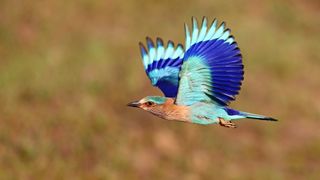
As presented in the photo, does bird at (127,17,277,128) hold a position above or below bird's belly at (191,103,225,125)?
above

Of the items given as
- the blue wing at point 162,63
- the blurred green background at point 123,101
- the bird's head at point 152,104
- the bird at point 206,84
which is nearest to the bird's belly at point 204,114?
the bird at point 206,84

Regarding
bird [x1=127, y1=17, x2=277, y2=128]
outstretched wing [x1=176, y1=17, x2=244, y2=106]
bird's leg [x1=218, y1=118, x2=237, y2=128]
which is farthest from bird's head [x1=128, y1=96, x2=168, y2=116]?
bird's leg [x1=218, y1=118, x2=237, y2=128]

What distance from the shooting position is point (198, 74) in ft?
19.4

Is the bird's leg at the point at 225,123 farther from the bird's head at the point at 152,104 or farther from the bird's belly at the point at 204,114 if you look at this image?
the bird's head at the point at 152,104

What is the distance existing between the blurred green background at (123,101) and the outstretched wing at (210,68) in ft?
17.4

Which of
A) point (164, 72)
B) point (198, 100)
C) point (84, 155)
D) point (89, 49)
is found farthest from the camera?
point (89, 49)

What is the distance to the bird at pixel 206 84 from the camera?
575 centimetres

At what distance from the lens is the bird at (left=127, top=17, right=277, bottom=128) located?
5746 millimetres

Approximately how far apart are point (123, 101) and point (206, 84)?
6850mm

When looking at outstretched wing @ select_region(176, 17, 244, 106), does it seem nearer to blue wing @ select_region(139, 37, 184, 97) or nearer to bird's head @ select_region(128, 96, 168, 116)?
bird's head @ select_region(128, 96, 168, 116)

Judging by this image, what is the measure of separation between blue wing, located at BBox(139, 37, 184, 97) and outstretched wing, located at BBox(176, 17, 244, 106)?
1.80ft

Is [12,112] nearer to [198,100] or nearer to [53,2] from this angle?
[53,2]

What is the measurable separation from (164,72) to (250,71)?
7.45m

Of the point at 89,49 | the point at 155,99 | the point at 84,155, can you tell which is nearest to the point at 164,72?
the point at 155,99
